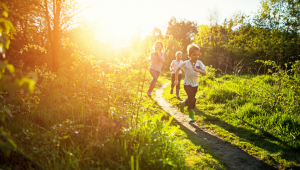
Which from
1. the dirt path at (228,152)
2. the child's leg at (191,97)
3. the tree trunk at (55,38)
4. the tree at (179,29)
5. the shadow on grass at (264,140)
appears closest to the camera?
the dirt path at (228,152)

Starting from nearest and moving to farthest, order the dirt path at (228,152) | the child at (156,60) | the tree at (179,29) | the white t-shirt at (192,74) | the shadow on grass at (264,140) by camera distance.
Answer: the dirt path at (228,152)
the shadow on grass at (264,140)
the white t-shirt at (192,74)
the child at (156,60)
the tree at (179,29)

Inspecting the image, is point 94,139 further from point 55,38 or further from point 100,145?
point 55,38

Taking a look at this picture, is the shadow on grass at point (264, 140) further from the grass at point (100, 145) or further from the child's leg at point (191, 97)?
the grass at point (100, 145)

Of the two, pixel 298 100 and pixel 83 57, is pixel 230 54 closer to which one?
pixel 298 100

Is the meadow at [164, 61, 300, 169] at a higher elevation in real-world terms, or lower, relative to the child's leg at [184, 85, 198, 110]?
lower

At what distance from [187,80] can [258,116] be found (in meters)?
2.08

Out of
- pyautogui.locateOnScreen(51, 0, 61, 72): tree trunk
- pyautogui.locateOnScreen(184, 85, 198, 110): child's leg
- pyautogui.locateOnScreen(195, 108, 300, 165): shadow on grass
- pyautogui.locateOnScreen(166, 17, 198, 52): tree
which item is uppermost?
pyautogui.locateOnScreen(166, 17, 198, 52): tree

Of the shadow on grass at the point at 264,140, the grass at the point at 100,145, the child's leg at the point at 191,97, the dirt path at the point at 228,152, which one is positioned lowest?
the dirt path at the point at 228,152

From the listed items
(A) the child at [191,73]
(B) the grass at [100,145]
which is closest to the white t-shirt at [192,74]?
(A) the child at [191,73]

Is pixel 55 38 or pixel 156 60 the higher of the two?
pixel 55 38

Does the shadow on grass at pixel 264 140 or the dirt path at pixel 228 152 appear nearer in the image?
the dirt path at pixel 228 152

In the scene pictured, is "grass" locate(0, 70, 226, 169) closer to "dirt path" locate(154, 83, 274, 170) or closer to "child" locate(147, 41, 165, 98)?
"dirt path" locate(154, 83, 274, 170)

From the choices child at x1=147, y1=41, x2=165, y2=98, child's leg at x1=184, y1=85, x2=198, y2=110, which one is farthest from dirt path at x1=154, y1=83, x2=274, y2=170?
child at x1=147, y1=41, x2=165, y2=98

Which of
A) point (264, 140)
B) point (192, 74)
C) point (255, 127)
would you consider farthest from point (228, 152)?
point (192, 74)
